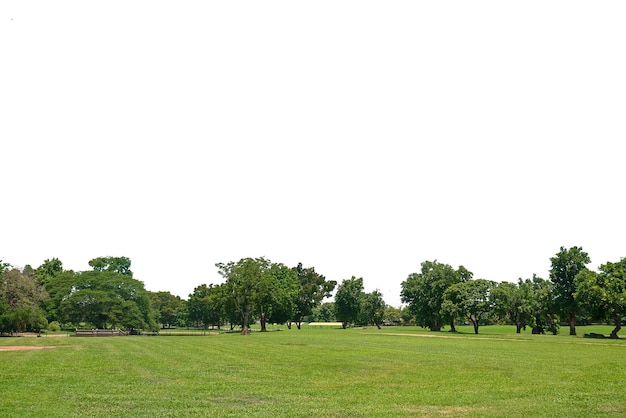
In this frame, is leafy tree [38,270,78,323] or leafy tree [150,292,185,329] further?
leafy tree [150,292,185,329]

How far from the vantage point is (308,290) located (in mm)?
129875

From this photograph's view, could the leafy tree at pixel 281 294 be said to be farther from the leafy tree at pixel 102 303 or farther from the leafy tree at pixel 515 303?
the leafy tree at pixel 515 303

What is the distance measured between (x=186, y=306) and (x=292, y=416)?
154 metres

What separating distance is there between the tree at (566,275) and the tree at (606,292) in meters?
6.87

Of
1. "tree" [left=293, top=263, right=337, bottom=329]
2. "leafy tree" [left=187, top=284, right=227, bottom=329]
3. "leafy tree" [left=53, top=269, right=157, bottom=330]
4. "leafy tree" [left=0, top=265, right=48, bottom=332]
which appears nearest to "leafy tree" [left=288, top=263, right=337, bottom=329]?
"tree" [left=293, top=263, right=337, bottom=329]

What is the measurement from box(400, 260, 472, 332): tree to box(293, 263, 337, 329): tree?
2787 cm

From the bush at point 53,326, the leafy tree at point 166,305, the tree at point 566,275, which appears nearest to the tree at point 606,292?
the tree at point 566,275

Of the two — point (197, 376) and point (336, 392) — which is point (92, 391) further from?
point (336, 392)

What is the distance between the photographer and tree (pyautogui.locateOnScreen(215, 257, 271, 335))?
3438 inches

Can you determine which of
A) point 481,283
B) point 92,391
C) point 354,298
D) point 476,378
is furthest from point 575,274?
point 92,391

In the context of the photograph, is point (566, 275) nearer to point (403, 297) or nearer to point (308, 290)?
point (403, 297)

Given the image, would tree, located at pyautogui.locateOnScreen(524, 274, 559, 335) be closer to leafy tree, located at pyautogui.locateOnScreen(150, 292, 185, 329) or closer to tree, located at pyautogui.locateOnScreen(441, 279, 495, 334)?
tree, located at pyautogui.locateOnScreen(441, 279, 495, 334)

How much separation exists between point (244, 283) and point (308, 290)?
147 feet

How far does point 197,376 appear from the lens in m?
24.6
